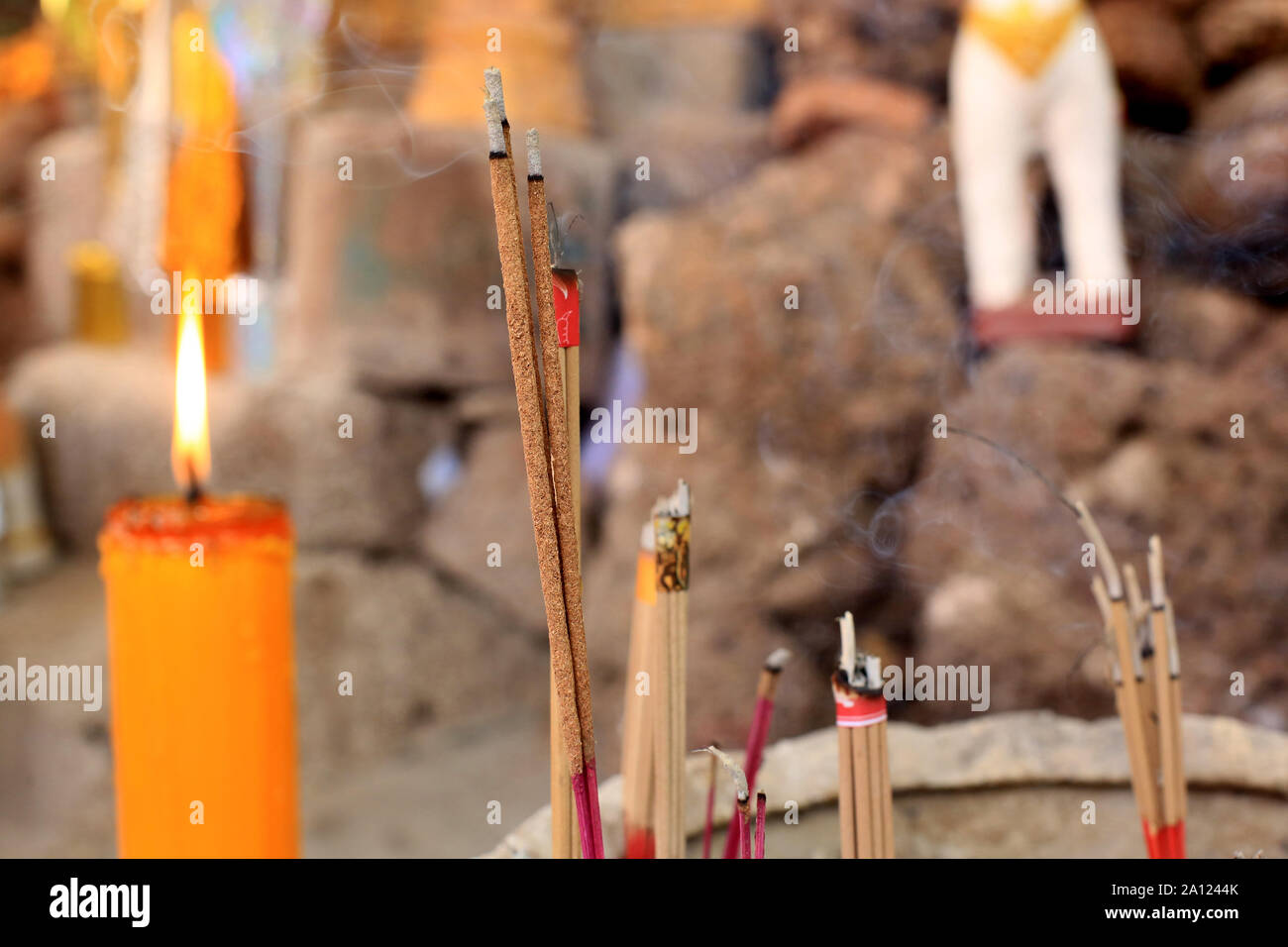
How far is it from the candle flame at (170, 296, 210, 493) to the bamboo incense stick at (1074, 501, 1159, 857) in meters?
0.27

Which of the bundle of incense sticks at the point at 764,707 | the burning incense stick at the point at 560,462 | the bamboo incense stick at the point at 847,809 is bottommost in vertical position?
the bamboo incense stick at the point at 847,809

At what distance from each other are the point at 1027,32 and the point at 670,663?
937 mm

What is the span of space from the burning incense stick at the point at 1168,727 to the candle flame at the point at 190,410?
1.00 ft

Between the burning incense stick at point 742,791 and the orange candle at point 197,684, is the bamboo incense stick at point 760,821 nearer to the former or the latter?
the burning incense stick at point 742,791

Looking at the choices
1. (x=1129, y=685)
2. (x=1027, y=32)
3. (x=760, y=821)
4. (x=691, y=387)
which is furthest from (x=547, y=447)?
(x=1027, y=32)

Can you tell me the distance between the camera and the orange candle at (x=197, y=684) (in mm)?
307

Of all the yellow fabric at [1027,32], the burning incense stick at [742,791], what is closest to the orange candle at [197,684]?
the burning incense stick at [742,791]

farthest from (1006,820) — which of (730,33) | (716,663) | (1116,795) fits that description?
(730,33)

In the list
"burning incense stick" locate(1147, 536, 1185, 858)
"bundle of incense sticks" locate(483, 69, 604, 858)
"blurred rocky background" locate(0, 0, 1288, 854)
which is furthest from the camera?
"blurred rocky background" locate(0, 0, 1288, 854)

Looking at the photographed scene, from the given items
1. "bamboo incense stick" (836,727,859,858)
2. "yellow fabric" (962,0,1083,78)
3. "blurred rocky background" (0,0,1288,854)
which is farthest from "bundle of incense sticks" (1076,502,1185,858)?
"yellow fabric" (962,0,1083,78)

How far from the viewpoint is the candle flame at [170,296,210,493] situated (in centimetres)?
34

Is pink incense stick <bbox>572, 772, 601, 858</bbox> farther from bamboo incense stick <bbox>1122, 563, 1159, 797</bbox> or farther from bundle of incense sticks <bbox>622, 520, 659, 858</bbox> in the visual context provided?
bamboo incense stick <bbox>1122, 563, 1159, 797</bbox>

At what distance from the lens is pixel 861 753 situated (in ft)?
1.02
